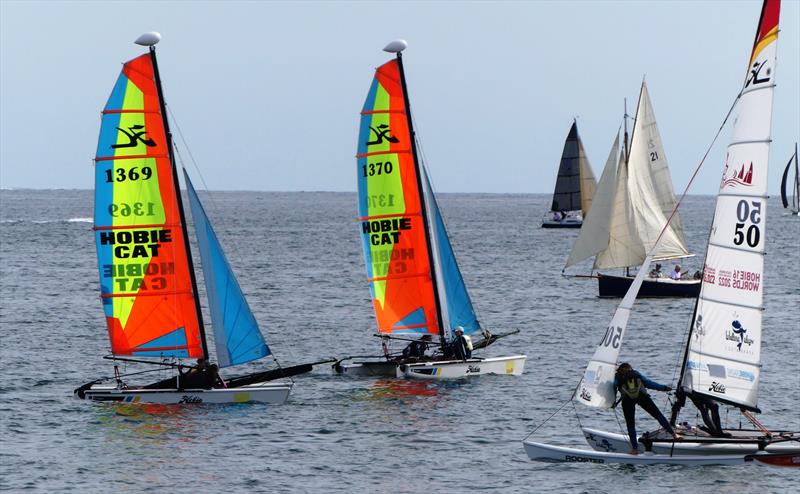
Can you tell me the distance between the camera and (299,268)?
9412cm

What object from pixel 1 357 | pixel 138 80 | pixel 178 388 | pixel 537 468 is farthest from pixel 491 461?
pixel 1 357

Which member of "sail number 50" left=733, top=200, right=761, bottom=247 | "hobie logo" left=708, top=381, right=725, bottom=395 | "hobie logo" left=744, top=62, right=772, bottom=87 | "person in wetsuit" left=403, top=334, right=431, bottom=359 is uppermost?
"hobie logo" left=744, top=62, right=772, bottom=87

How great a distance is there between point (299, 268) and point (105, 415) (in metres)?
60.0

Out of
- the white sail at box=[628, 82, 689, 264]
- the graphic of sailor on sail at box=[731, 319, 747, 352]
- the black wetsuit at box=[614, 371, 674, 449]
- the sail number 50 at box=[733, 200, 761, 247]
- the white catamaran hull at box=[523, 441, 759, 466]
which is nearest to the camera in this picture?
the sail number 50 at box=[733, 200, 761, 247]

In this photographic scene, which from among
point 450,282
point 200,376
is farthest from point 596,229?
point 200,376

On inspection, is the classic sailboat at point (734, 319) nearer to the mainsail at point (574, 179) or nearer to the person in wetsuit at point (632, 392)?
the person in wetsuit at point (632, 392)

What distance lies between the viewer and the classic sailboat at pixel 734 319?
2495 centimetres

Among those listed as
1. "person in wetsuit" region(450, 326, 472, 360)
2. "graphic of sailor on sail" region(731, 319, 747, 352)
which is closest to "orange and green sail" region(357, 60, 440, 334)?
"person in wetsuit" region(450, 326, 472, 360)

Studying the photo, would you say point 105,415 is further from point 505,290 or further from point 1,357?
point 505,290

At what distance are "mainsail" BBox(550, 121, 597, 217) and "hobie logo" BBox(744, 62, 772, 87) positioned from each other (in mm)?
104773

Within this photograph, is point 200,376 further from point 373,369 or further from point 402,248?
point 402,248

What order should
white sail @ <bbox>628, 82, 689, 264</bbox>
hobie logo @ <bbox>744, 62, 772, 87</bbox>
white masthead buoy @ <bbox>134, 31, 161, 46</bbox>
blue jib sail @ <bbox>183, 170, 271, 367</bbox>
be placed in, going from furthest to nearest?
1. white sail @ <bbox>628, 82, 689, 264</bbox>
2. blue jib sail @ <bbox>183, 170, 271, 367</bbox>
3. white masthead buoy @ <bbox>134, 31, 161, 46</bbox>
4. hobie logo @ <bbox>744, 62, 772, 87</bbox>

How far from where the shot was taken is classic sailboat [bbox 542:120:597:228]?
13175 centimetres

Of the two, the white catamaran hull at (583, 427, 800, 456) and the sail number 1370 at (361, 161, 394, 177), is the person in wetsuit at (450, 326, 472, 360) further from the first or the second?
the white catamaran hull at (583, 427, 800, 456)
